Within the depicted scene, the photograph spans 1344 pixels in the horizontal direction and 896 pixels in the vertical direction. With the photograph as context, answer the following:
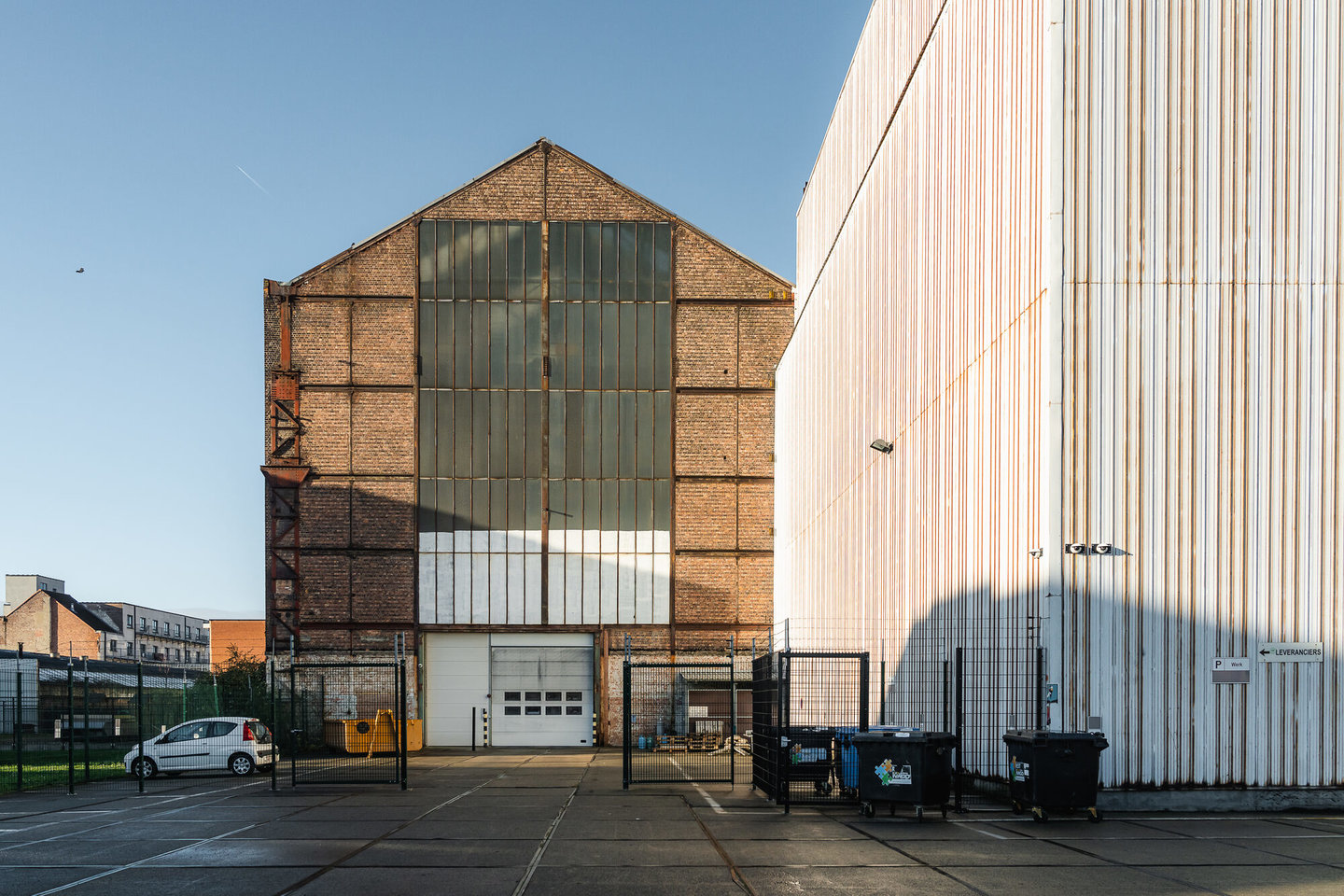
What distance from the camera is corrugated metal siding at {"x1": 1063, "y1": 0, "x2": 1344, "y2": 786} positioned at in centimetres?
1394

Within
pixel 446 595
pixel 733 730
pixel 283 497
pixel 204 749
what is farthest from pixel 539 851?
pixel 283 497

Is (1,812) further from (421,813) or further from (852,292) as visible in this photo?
(852,292)

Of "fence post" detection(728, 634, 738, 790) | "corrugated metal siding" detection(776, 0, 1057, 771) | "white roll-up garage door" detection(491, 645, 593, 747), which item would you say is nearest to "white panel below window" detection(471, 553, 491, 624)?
"white roll-up garage door" detection(491, 645, 593, 747)

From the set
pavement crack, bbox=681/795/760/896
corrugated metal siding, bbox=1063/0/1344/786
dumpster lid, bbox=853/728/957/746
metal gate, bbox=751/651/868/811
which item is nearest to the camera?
pavement crack, bbox=681/795/760/896

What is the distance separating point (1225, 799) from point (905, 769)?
3.77 m

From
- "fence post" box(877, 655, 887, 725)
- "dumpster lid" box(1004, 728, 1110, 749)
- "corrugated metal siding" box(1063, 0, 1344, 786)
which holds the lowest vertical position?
"fence post" box(877, 655, 887, 725)

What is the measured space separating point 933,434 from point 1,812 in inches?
577

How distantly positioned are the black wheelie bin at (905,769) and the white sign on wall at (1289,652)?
3841 millimetres

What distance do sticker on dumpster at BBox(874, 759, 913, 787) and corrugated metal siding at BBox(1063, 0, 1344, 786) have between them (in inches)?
79.8

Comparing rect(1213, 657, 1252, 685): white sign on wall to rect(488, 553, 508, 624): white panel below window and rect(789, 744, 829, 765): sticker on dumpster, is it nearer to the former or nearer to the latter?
rect(789, 744, 829, 765): sticker on dumpster

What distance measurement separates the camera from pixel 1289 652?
14008 mm

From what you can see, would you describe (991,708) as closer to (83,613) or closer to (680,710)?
(680,710)

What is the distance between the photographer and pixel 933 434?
61.9 ft

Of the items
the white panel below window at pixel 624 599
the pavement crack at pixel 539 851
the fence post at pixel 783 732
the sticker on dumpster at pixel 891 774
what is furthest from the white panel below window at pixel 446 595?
the sticker on dumpster at pixel 891 774
